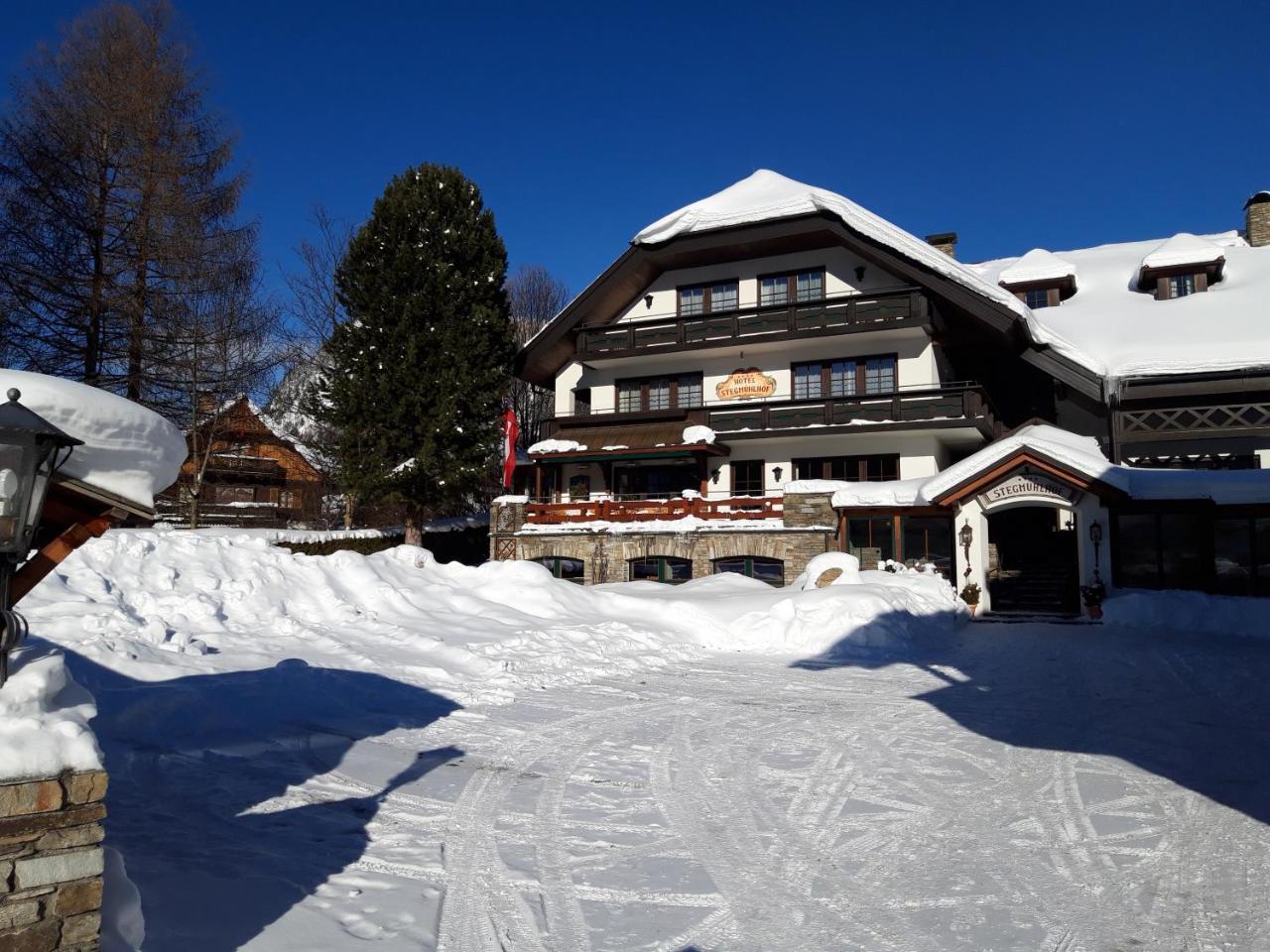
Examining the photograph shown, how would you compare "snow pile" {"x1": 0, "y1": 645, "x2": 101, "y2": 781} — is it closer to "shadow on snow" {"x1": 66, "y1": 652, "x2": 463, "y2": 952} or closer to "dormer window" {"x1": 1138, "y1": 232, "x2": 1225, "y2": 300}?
"shadow on snow" {"x1": 66, "y1": 652, "x2": 463, "y2": 952}

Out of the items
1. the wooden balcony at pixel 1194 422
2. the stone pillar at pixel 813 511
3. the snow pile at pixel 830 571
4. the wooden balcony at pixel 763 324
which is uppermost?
the wooden balcony at pixel 763 324

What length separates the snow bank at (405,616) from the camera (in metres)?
10.7

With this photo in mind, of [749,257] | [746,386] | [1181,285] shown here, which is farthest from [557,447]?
[1181,285]

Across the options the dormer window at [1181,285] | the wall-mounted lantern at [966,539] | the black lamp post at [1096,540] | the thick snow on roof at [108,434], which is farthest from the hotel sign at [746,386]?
the thick snow on roof at [108,434]

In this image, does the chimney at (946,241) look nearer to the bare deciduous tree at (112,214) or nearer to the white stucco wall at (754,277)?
the white stucco wall at (754,277)

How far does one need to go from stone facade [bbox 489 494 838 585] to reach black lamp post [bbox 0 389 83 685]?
775 inches

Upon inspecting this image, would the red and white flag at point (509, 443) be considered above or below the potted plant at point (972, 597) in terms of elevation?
above

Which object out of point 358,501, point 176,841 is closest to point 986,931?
point 176,841

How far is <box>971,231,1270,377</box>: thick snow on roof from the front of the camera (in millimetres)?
22516

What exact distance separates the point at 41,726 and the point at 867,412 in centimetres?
2365

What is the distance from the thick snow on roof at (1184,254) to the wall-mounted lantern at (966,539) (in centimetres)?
1354

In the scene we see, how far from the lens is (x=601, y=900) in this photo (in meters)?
4.88

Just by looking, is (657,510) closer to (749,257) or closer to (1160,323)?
(749,257)

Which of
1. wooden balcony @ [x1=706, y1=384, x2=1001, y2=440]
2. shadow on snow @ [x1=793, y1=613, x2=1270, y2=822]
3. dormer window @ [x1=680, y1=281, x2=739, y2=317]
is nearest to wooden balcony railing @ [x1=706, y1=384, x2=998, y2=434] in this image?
wooden balcony @ [x1=706, y1=384, x2=1001, y2=440]
